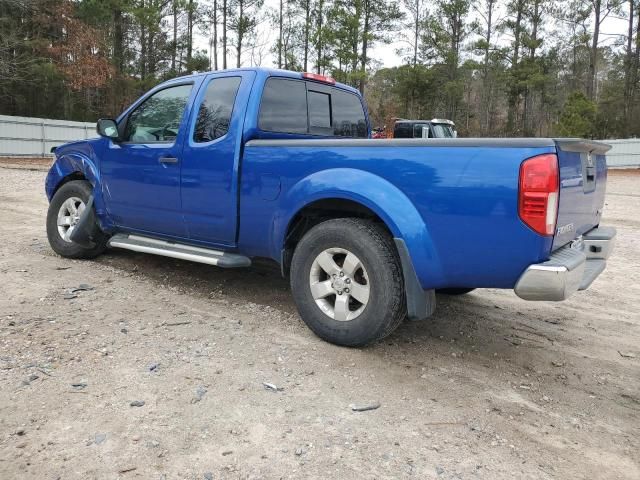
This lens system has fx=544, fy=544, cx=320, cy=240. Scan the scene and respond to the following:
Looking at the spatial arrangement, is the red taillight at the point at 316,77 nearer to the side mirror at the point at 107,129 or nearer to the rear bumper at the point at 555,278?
the side mirror at the point at 107,129

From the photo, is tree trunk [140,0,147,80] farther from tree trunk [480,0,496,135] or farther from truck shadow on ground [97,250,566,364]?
truck shadow on ground [97,250,566,364]

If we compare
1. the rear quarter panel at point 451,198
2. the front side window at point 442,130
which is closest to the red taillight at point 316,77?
the rear quarter panel at point 451,198

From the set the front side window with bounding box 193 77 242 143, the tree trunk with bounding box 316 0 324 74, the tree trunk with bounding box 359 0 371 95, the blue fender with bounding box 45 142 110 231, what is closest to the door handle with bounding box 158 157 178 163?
the front side window with bounding box 193 77 242 143

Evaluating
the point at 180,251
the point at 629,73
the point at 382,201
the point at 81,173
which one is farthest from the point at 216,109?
the point at 629,73

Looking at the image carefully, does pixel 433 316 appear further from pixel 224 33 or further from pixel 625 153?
pixel 224 33

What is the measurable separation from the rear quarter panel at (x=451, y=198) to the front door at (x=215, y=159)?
2.31ft

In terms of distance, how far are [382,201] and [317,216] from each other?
73cm

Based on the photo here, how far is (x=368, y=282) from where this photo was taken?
3.54 metres

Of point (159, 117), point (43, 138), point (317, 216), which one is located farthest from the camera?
point (43, 138)

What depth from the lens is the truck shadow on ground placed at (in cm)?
396

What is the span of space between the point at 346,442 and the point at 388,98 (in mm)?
46327

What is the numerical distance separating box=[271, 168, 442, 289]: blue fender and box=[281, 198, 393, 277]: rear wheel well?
97mm

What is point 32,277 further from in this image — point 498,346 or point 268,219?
point 498,346

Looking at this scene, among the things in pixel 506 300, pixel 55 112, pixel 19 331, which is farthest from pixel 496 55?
pixel 19 331
